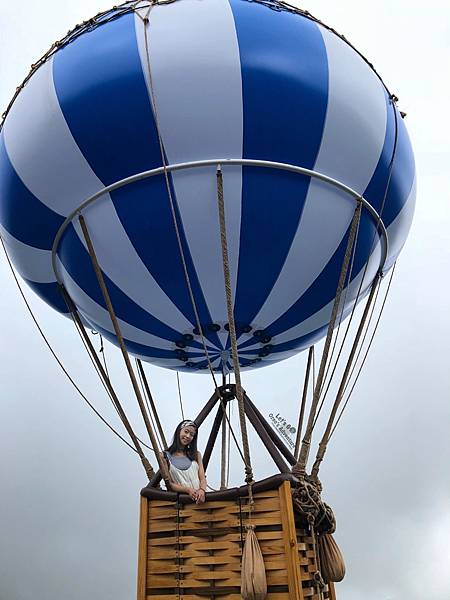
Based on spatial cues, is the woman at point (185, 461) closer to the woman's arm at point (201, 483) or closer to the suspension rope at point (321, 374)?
the woman's arm at point (201, 483)

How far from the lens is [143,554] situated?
3.43 meters

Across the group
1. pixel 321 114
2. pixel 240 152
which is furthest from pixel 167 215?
pixel 321 114

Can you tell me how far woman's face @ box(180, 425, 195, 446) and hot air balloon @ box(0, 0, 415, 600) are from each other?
12.4 inches

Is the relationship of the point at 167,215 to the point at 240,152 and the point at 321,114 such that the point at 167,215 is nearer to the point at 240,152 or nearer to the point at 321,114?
the point at 240,152

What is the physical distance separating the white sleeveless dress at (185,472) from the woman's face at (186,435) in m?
0.11

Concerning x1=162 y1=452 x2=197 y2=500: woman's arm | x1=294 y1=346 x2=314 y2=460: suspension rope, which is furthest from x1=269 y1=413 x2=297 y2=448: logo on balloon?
x1=162 y1=452 x2=197 y2=500: woman's arm

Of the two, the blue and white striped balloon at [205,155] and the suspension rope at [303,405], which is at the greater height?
the blue and white striped balloon at [205,155]

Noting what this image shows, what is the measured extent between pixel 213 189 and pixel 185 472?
1893 mm

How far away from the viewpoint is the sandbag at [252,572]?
2.96 m

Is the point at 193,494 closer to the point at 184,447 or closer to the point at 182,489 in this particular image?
the point at 182,489

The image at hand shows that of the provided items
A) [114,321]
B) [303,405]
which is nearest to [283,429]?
[303,405]

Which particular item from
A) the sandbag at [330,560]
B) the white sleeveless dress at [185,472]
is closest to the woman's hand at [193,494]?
the white sleeveless dress at [185,472]

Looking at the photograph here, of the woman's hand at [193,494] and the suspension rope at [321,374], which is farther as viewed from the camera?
the suspension rope at [321,374]

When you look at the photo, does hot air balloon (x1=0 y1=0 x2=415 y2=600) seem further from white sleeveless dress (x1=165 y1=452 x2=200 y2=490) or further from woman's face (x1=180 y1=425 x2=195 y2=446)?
woman's face (x1=180 y1=425 x2=195 y2=446)
